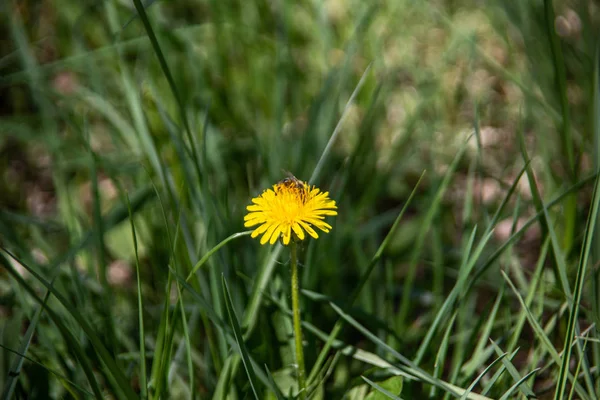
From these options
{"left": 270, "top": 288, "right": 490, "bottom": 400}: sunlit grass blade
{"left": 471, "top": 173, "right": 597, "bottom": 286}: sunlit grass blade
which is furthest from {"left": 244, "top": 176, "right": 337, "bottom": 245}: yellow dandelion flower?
{"left": 471, "top": 173, "right": 597, "bottom": 286}: sunlit grass blade

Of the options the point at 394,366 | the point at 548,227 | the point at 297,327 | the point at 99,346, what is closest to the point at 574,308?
the point at 548,227

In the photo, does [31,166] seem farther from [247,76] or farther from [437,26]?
[437,26]

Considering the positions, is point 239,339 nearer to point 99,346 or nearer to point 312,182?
point 99,346

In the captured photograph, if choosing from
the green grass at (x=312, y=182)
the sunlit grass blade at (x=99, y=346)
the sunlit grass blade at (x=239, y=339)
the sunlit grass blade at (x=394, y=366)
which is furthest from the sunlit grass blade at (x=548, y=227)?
the sunlit grass blade at (x=99, y=346)

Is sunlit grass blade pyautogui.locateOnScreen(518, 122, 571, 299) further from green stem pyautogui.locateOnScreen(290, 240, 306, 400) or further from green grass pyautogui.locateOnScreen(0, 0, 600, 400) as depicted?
green stem pyautogui.locateOnScreen(290, 240, 306, 400)

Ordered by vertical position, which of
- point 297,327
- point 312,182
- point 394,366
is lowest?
point 394,366

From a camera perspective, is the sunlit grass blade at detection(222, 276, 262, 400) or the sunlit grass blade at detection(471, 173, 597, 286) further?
the sunlit grass blade at detection(471, 173, 597, 286)

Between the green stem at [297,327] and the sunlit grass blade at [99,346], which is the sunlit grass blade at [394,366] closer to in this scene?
the green stem at [297,327]

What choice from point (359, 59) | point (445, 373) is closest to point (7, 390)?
point (445, 373)
